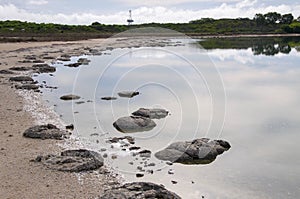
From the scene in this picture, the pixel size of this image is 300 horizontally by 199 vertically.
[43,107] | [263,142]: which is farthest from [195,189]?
[43,107]

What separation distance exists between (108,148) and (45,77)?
64.1 ft

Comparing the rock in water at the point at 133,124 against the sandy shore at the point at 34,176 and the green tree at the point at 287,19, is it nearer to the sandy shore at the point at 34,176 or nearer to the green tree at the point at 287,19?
the sandy shore at the point at 34,176

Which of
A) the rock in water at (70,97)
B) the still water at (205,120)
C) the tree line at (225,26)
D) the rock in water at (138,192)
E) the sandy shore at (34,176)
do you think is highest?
the tree line at (225,26)

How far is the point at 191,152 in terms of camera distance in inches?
496

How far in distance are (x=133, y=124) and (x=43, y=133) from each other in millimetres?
3989

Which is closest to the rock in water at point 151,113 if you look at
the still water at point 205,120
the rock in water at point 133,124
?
the still water at point 205,120

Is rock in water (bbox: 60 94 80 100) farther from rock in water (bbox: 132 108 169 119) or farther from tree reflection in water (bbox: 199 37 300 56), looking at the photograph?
tree reflection in water (bbox: 199 37 300 56)

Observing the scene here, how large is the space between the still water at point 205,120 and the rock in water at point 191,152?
35 centimetres

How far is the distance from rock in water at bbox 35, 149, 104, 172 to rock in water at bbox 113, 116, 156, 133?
421cm

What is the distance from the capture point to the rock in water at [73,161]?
10.6 m

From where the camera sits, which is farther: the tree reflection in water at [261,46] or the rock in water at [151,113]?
the tree reflection in water at [261,46]

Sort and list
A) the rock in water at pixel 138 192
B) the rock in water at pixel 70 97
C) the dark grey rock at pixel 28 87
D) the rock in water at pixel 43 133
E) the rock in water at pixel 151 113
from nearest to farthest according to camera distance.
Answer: the rock in water at pixel 138 192 → the rock in water at pixel 43 133 → the rock in water at pixel 151 113 → the rock in water at pixel 70 97 → the dark grey rock at pixel 28 87

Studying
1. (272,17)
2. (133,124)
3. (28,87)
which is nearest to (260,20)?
(272,17)

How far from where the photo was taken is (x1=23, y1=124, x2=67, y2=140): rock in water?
44.5 feet
